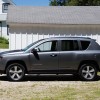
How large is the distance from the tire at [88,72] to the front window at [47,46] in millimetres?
1384

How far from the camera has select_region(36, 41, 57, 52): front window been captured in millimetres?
14953

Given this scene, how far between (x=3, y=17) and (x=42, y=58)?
34212mm

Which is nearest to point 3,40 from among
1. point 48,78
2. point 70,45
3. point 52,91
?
point 48,78

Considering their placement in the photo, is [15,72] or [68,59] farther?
[68,59]

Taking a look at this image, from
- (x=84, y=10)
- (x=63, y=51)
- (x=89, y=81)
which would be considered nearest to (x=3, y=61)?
(x=63, y=51)

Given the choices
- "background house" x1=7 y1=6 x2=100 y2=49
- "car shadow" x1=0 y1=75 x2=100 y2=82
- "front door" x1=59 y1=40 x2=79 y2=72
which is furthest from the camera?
"background house" x1=7 y1=6 x2=100 y2=49

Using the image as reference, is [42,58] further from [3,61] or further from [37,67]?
[3,61]

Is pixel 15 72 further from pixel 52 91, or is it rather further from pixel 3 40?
pixel 3 40

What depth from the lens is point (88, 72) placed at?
15.2 meters

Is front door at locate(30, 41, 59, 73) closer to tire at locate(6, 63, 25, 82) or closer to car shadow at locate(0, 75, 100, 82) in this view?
tire at locate(6, 63, 25, 82)

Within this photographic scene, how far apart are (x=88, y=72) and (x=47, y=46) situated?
198 cm

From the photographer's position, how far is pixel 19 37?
22.0 metres

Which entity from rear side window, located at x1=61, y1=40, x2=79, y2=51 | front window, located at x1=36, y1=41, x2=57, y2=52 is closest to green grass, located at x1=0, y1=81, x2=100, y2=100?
front window, located at x1=36, y1=41, x2=57, y2=52

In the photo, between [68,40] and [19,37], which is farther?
[19,37]
